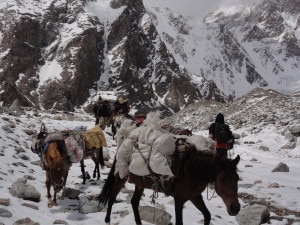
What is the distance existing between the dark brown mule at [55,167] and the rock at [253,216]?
13.8 feet

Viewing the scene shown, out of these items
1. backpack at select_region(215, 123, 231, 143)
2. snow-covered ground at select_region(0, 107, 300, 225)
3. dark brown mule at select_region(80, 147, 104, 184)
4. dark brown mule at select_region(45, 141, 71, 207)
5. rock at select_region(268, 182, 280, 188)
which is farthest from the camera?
backpack at select_region(215, 123, 231, 143)

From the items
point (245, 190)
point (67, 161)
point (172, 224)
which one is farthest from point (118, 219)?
point (245, 190)

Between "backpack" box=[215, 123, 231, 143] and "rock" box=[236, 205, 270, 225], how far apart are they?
3712mm

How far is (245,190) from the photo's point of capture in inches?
472

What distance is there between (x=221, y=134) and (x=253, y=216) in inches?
159

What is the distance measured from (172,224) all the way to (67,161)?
11.0 ft

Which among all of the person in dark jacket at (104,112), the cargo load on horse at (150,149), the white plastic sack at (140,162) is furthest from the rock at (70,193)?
the person in dark jacket at (104,112)

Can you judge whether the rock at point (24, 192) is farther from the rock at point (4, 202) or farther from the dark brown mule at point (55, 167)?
the rock at point (4, 202)

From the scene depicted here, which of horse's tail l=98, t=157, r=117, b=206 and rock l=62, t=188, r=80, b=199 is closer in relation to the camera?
horse's tail l=98, t=157, r=117, b=206

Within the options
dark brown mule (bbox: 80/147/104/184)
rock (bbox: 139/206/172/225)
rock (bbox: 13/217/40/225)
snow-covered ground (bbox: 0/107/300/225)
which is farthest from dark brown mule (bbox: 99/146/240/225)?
dark brown mule (bbox: 80/147/104/184)

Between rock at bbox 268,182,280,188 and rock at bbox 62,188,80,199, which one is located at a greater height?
rock at bbox 268,182,280,188

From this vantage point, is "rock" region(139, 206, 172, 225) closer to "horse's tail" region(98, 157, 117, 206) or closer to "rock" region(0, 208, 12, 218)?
"horse's tail" region(98, 157, 117, 206)

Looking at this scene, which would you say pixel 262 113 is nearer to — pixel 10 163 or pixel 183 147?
pixel 10 163

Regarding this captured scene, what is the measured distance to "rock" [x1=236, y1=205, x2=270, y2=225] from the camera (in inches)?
337
